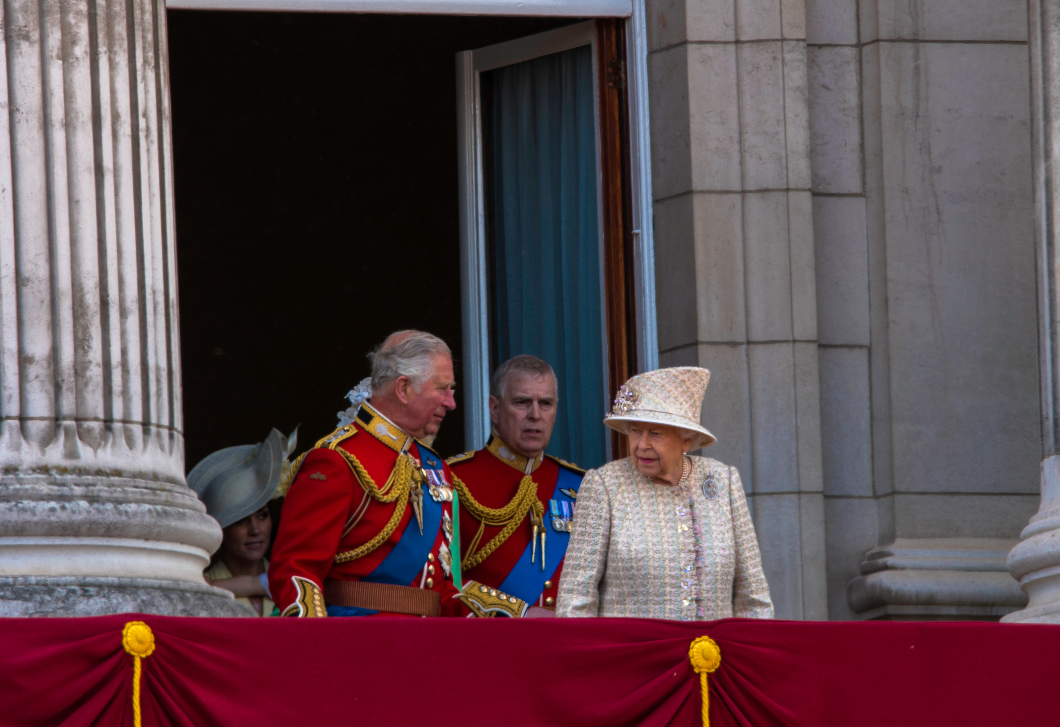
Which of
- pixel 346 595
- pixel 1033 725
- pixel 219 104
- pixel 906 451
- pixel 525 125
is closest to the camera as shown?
pixel 1033 725

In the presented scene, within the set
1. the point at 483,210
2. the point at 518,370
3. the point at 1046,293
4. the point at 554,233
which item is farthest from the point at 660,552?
the point at 483,210

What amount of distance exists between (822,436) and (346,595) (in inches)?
102

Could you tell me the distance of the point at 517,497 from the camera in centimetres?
668

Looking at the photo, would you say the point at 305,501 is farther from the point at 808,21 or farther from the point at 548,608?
the point at 808,21

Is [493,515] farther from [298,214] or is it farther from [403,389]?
[298,214]

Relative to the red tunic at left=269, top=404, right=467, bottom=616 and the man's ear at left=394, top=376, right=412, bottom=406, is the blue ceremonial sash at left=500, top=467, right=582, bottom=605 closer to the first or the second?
the red tunic at left=269, top=404, right=467, bottom=616

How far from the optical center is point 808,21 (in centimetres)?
780

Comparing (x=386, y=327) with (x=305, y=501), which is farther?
(x=386, y=327)

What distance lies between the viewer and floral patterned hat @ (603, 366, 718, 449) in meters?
5.43

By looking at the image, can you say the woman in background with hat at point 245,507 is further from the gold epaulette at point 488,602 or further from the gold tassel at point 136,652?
the gold tassel at point 136,652

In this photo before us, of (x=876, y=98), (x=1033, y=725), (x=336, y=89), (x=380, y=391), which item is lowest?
(x=1033, y=725)

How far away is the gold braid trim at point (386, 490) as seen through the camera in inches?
227

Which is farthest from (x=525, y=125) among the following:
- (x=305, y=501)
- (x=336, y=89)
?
(x=336, y=89)

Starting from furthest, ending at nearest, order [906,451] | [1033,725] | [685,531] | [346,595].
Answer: [906,451] < [346,595] < [685,531] < [1033,725]
